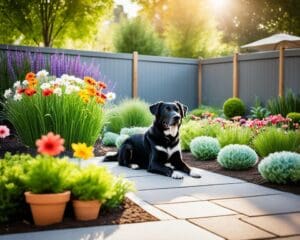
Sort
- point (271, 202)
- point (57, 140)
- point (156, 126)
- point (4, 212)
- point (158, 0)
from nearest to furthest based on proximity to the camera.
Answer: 1. point (57, 140)
2. point (4, 212)
3. point (271, 202)
4. point (156, 126)
5. point (158, 0)

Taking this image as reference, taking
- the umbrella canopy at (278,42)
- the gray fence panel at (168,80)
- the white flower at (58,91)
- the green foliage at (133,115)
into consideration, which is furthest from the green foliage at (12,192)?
the umbrella canopy at (278,42)

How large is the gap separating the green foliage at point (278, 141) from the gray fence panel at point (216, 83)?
8318 mm

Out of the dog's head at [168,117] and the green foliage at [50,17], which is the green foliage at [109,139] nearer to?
the dog's head at [168,117]

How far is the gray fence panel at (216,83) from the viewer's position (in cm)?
1520

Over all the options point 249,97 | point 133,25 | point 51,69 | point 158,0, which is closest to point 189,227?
point 51,69

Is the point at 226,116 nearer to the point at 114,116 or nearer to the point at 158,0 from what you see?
the point at 114,116

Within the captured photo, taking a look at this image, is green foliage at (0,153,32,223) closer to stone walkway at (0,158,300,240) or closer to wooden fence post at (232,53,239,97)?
stone walkway at (0,158,300,240)

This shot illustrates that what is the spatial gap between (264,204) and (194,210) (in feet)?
2.23

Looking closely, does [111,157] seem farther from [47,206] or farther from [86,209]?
[47,206]

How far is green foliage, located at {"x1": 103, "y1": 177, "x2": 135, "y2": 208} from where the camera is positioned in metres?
3.80

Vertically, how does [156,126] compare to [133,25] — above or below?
below

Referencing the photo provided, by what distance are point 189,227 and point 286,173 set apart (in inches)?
81.6

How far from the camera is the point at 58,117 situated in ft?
22.7

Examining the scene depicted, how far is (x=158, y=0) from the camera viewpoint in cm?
3475
